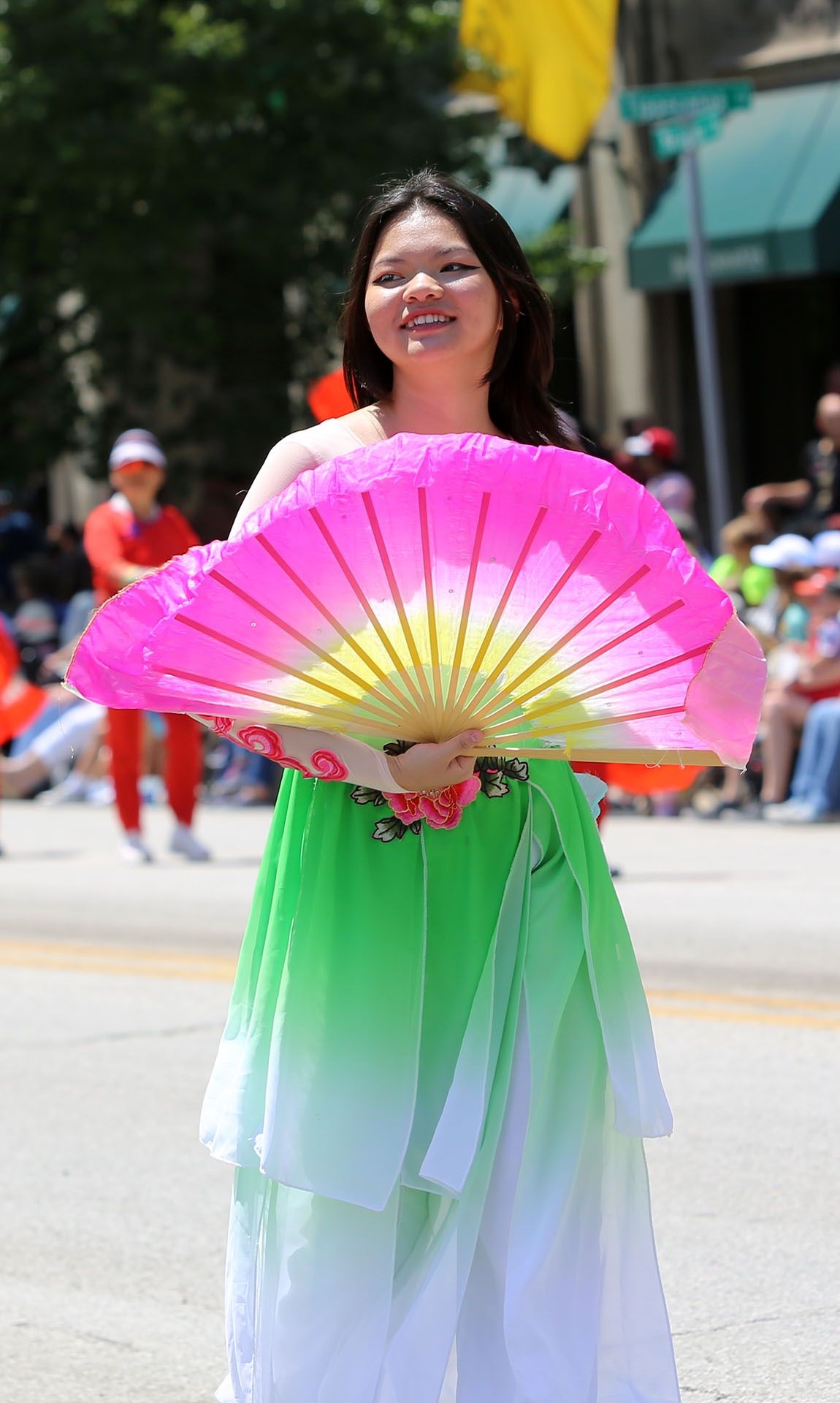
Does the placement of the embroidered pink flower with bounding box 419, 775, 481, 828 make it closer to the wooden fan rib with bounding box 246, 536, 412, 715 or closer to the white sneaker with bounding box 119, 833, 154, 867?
the wooden fan rib with bounding box 246, 536, 412, 715

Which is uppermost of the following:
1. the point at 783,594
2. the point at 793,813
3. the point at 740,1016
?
the point at 740,1016

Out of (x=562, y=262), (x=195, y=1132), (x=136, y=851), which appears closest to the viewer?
(x=195, y=1132)

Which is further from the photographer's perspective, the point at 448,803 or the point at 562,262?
the point at 562,262

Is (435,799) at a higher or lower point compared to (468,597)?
lower

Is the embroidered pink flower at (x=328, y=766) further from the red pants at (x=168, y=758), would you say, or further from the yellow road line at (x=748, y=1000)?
the red pants at (x=168, y=758)

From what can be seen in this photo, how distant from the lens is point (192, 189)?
1992 centimetres

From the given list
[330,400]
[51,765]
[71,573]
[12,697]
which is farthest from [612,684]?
[71,573]

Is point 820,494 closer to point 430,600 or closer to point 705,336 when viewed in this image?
point 705,336

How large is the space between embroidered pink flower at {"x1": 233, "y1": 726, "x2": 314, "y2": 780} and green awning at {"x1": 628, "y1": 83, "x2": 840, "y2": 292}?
17.0m

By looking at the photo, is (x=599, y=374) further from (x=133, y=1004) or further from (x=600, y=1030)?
(x=600, y=1030)

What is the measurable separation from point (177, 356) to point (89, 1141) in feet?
51.1

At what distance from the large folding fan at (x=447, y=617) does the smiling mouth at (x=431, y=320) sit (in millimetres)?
422

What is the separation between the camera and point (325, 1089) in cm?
321

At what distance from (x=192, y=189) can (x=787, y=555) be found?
26.3 feet
